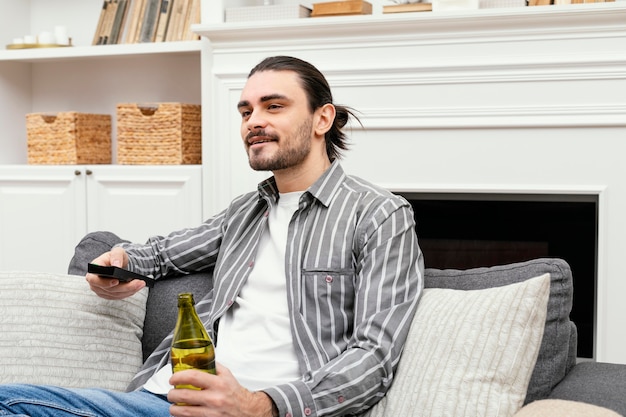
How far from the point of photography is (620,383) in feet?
5.06

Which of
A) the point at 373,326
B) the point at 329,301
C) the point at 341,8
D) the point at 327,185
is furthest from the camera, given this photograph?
the point at 341,8

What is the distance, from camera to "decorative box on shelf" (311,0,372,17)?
2.85 m

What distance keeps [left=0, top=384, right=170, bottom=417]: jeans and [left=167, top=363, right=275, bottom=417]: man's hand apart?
22cm

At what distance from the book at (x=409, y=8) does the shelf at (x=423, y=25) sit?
0.05 m

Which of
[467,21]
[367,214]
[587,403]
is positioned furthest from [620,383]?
[467,21]

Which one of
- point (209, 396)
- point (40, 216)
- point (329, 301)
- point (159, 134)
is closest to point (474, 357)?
point (329, 301)

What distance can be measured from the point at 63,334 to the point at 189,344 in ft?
1.75

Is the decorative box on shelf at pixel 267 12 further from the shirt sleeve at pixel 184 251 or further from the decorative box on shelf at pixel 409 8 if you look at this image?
the shirt sleeve at pixel 184 251

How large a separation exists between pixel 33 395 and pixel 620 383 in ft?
3.52

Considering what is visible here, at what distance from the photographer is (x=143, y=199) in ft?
10.7

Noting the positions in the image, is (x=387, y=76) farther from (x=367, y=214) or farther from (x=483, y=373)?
Result: (x=483, y=373)

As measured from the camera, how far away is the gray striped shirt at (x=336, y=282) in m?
1.52

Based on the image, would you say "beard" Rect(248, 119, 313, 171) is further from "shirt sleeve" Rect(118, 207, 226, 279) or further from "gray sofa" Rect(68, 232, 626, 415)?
"gray sofa" Rect(68, 232, 626, 415)

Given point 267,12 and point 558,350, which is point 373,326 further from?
point 267,12
